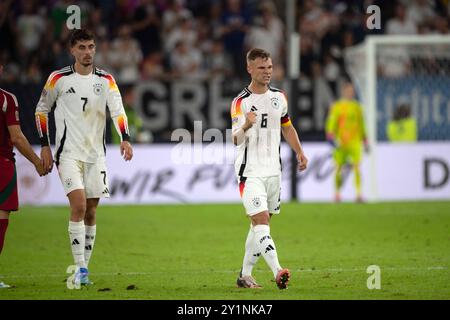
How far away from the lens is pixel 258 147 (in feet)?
31.0

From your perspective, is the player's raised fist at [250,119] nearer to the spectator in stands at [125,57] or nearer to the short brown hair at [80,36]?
the short brown hair at [80,36]

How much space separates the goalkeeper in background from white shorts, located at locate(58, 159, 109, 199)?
10.4 m

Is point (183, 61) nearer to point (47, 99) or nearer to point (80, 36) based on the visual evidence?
point (47, 99)

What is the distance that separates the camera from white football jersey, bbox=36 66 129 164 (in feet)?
32.5

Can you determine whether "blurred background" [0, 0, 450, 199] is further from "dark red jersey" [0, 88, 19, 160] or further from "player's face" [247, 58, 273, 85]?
"player's face" [247, 58, 273, 85]

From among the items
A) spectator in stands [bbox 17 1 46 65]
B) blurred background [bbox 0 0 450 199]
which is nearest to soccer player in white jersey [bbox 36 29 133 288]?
blurred background [bbox 0 0 450 199]

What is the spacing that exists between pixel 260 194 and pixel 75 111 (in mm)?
2016

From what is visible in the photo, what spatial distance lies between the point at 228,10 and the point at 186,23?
3.47ft

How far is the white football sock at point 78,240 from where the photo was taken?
9.77 meters

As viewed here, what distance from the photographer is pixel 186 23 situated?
23.2m

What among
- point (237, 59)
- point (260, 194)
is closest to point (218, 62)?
point (237, 59)
